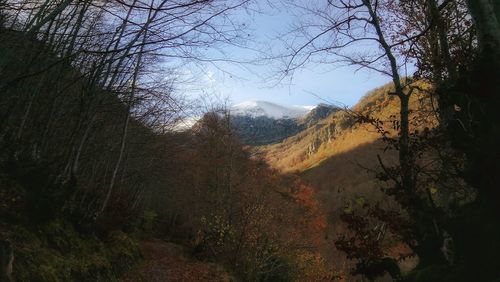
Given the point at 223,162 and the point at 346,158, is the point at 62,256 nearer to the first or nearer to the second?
the point at 346,158

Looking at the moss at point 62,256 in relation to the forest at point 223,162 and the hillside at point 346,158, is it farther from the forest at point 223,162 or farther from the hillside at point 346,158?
the hillside at point 346,158

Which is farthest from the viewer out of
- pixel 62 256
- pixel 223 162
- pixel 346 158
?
pixel 223 162

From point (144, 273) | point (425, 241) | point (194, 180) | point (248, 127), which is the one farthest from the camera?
point (248, 127)

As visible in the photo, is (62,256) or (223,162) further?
(223,162)

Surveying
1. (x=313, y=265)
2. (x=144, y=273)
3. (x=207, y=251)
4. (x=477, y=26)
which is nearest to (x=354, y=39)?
(x=477, y=26)

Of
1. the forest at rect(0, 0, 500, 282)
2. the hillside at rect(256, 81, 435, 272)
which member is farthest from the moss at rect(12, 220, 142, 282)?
the hillside at rect(256, 81, 435, 272)

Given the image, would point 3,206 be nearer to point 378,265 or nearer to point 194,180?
point 378,265

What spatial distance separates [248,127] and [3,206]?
2071 centimetres

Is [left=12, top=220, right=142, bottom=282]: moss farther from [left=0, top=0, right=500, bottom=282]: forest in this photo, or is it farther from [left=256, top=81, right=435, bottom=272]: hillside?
[left=256, top=81, right=435, bottom=272]: hillside

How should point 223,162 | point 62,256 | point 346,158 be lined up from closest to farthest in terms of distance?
1. point 62,256
2. point 346,158
3. point 223,162

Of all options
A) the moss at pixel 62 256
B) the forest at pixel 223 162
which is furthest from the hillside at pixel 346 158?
the moss at pixel 62 256

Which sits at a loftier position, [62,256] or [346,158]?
[346,158]

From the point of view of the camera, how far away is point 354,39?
26.0 feet

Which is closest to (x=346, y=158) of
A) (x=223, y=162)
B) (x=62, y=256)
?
(x=62, y=256)
